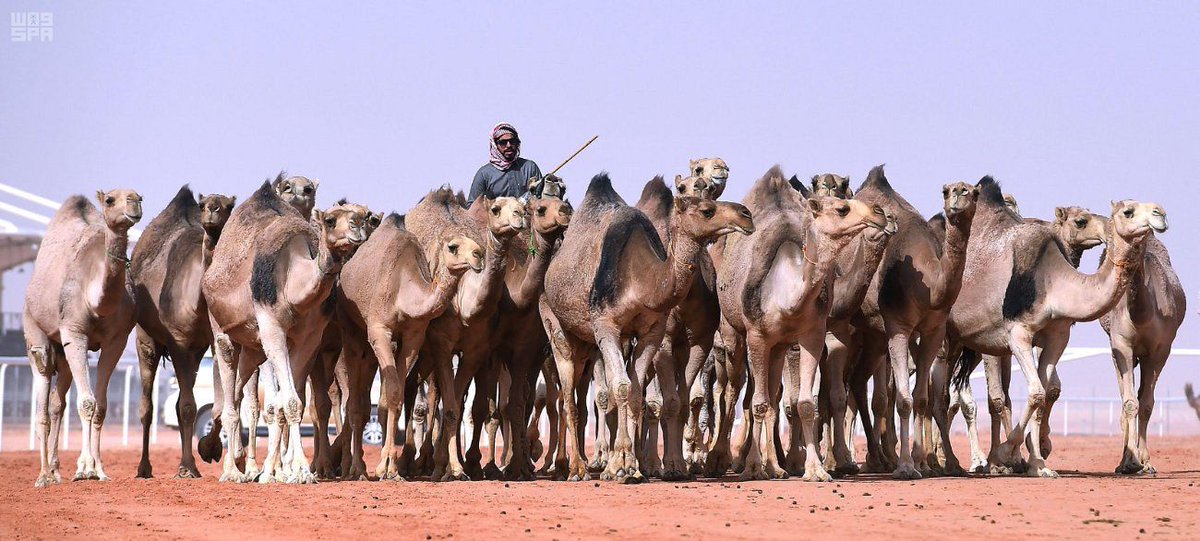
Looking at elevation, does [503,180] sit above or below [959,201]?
above

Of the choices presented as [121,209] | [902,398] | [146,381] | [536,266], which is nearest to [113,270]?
[121,209]

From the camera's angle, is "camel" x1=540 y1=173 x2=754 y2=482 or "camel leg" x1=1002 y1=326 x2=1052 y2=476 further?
"camel leg" x1=1002 y1=326 x2=1052 y2=476

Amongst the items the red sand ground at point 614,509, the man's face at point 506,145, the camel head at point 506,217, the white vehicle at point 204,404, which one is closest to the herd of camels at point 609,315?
the camel head at point 506,217

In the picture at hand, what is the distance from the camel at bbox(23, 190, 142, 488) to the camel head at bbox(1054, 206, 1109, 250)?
914cm

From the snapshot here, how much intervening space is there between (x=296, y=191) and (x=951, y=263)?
6871mm

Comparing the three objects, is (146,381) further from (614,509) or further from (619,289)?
(614,509)

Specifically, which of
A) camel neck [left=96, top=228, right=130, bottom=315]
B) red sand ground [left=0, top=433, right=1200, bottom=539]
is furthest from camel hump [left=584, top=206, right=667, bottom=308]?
camel neck [left=96, top=228, right=130, bottom=315]

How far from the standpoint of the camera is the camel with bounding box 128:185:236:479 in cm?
1656

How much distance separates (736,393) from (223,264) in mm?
4823

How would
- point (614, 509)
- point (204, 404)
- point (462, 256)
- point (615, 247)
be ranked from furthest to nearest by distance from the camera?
point (204, 404), point (462, 256), point (615, 247), point (614, 509)

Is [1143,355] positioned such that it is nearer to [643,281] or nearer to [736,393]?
[736,393]

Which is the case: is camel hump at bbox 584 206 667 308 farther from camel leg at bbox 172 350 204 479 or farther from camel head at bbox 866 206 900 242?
camel leg at bbox 172 350 204 479

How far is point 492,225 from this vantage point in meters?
15.2

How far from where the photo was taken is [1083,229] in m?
17.4
